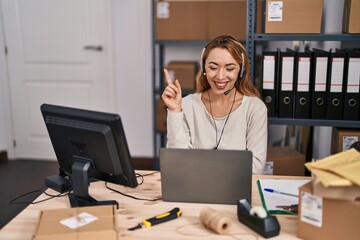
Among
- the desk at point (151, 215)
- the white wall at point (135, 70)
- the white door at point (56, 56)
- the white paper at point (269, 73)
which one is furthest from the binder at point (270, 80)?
the white door at point (56, 56)

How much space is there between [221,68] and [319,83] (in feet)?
2.22

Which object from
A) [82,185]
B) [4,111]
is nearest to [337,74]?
[82,185]

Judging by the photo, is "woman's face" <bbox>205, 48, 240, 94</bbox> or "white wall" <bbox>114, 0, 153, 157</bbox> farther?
"white wall" <bbox>114, 0, 153, 157</bbox>

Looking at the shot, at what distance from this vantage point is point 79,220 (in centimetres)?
120

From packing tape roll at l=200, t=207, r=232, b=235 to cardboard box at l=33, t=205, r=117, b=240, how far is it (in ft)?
0.88

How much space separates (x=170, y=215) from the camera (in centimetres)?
132

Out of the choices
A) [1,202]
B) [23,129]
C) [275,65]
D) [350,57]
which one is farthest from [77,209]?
[23,129]

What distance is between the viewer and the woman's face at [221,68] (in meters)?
1.83

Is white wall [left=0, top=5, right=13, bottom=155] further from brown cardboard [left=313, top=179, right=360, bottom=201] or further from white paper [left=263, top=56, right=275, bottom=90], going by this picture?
brown cardboard [left=313, top=179, right=360, bottom=201]

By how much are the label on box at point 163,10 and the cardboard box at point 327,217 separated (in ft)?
7.37

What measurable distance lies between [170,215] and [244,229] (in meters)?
0.23

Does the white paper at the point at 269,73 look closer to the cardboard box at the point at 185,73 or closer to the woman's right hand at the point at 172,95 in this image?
the woman's right hand at the point at 172,95

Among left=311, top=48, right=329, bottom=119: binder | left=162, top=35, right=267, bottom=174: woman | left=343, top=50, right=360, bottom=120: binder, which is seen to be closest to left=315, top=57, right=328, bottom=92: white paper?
left=311, top=48, right=329, bottom=119: binder

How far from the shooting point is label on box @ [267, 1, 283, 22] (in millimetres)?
2178
